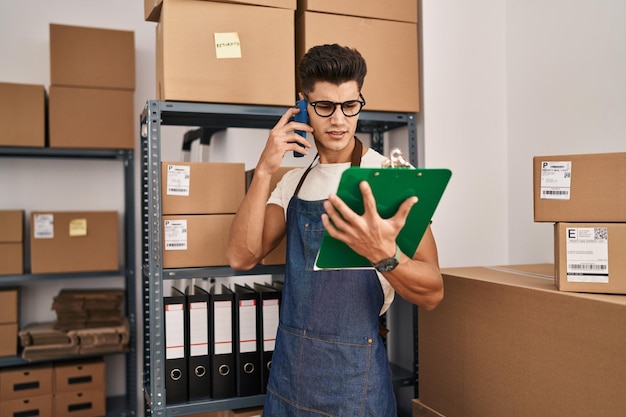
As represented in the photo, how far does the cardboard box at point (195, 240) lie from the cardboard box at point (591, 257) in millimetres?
1033

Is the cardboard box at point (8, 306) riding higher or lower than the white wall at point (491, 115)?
lower

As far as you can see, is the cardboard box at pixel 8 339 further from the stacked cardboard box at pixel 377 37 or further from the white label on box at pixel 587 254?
the white label on box at pixel 587 254

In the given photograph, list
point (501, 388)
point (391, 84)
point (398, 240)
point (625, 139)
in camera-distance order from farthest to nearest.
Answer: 1. point (391, 84)
2. point (625, 139)
3. point (501, 388)
4. point (398, 240)

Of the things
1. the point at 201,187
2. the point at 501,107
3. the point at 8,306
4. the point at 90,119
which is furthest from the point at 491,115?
the point at 8,306

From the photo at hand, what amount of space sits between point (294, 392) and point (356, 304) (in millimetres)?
304

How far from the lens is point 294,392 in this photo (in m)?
1.54

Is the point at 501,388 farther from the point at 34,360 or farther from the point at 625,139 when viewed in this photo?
the point at 34,360

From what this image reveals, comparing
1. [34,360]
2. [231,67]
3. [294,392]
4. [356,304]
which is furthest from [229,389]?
[34,360]

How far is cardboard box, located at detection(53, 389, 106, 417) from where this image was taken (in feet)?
9.52

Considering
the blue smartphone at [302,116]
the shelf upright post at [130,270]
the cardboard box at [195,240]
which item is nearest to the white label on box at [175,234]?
Answer: the cardboard box at [195,240]

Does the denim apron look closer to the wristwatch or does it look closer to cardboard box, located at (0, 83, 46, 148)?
the wristwatch

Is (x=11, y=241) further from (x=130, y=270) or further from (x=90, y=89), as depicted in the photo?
(x=90, y=89)

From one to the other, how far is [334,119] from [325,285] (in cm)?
45

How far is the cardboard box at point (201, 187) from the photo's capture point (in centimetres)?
181
